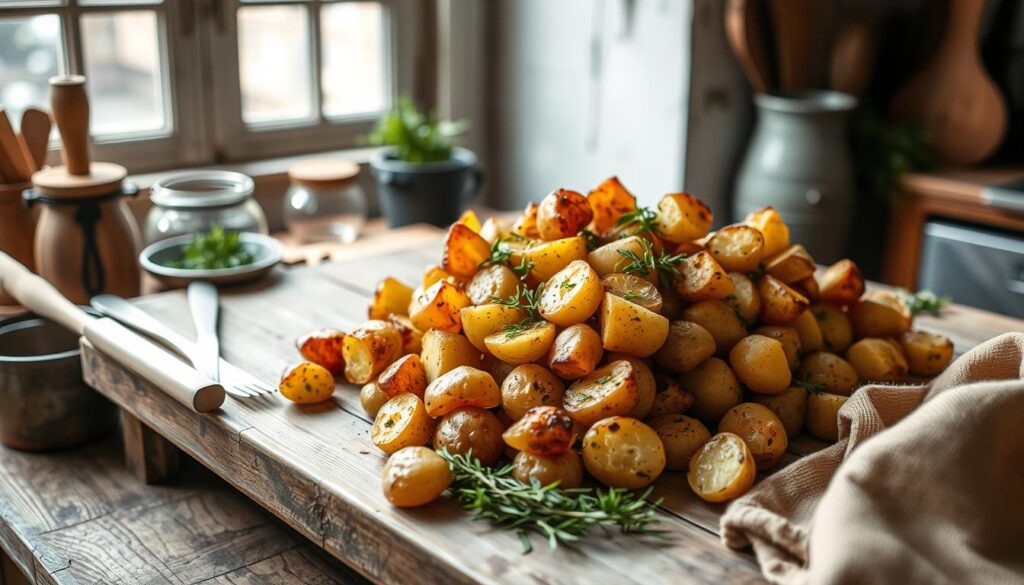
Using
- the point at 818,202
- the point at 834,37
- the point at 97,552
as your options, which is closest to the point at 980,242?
the point at 818,202

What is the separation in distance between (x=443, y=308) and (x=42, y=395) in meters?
0.57

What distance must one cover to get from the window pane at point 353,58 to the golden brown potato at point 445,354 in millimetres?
1395

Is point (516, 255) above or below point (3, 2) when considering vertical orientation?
below

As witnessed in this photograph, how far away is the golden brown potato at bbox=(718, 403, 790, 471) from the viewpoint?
0.90 metres

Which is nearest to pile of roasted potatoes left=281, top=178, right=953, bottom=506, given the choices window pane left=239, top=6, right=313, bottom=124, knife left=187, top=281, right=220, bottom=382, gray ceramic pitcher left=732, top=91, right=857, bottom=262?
knife left=187, top=281, right=220, bottom=382

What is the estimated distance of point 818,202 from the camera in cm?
221

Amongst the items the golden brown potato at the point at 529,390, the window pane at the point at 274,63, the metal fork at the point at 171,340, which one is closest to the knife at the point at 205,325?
the metal fork at the point at 171,340

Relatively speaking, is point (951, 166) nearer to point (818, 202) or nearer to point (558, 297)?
point (818, 202)

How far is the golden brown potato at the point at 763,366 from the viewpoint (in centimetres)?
96

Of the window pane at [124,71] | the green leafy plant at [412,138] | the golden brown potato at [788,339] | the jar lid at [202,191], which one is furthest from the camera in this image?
the green leafy plant at [412,138]

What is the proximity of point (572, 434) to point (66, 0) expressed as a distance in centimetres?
148

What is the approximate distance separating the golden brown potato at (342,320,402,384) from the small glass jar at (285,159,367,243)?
35.6 inches

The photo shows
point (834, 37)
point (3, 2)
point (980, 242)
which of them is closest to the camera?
point (3, 2)

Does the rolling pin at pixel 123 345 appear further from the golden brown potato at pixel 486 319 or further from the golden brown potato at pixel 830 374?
the golden brown potato at pixel 830 374
